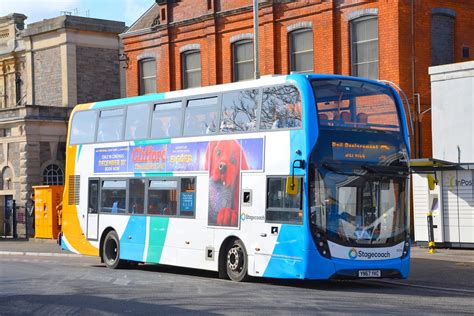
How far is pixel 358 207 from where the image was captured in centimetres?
1766

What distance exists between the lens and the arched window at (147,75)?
40.3m

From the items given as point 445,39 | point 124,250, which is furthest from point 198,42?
point 124,250

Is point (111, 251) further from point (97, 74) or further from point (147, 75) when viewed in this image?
point (97, 74)

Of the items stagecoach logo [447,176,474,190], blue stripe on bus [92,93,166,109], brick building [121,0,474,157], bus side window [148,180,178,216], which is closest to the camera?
bus side window [148,180,178,216]

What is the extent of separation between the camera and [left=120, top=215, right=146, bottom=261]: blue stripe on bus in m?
22.1

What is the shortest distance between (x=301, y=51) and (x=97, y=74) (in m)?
22.2

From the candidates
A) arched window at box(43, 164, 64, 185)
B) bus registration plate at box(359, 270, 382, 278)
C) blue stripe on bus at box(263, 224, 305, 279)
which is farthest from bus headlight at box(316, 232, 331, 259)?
arched window at box(43, 164, 64, 185)

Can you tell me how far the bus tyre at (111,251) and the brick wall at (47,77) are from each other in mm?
29735

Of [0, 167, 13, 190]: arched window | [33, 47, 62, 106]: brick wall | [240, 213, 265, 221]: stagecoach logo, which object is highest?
[33, 47, 62, 106]: brick wall

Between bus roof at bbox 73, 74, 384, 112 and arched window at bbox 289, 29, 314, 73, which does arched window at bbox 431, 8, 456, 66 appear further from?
bus roof at bbox 73, 74, 384, 112

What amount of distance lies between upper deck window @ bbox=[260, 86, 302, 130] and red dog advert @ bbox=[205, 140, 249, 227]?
1008 millimetres

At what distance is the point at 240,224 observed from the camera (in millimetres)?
18969

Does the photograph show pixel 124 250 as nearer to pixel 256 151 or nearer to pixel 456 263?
pixel 256 151

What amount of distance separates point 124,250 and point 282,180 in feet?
20.9
